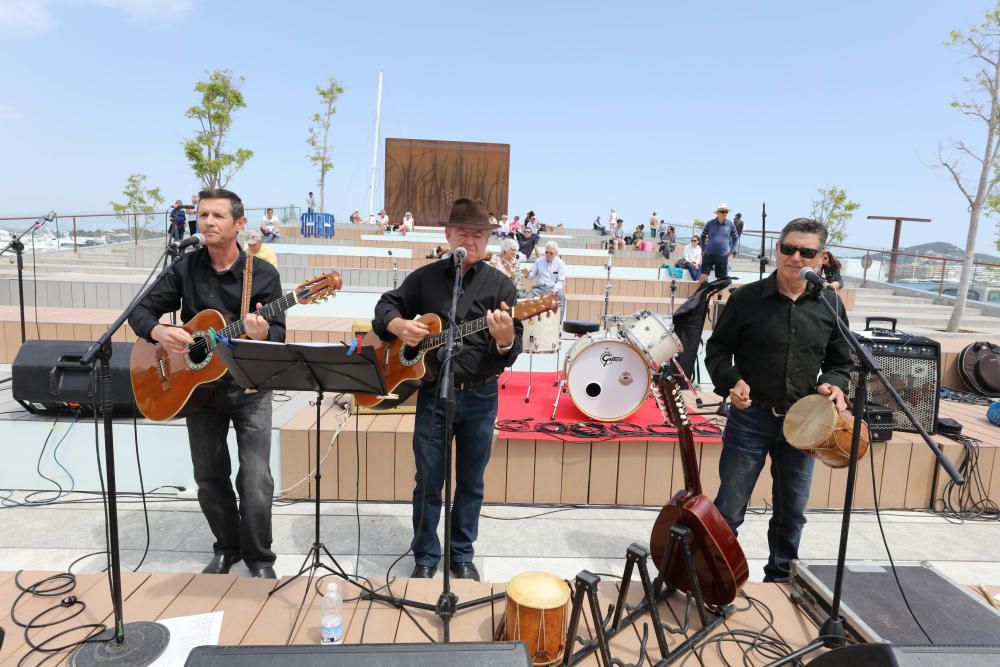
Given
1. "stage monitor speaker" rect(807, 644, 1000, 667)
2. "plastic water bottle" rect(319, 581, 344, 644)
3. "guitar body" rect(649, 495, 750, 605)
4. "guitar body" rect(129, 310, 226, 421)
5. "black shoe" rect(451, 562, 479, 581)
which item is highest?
"guitar body" rect(129, 310, 226, 421)

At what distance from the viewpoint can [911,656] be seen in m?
1.35

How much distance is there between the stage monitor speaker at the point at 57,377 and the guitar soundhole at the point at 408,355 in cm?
322

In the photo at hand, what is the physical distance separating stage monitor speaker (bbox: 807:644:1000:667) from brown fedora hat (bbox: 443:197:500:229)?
2.09 meters

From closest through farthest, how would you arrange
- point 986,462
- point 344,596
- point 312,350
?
point 312,350, point 344,596, point 986,462

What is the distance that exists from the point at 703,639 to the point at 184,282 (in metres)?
2.95

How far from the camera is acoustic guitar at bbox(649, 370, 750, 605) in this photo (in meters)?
2.43

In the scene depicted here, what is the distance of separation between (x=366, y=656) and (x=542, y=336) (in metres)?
4.70

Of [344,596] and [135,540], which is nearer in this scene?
[344,596]

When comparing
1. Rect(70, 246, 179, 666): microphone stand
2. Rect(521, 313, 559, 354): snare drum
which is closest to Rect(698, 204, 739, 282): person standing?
Rect(521, 313, 559, 354): snare drum

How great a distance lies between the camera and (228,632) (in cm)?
240

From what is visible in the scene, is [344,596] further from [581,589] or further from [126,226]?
[126,226]

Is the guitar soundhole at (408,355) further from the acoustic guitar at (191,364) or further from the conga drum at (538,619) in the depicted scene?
the conga drum at (538,619)

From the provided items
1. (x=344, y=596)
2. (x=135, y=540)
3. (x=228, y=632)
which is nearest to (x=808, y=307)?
(x=344, y=596)

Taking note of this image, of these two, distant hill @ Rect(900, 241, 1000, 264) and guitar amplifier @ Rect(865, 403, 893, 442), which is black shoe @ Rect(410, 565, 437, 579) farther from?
distant hill @ Rect(900, 241, 1000, 264)
